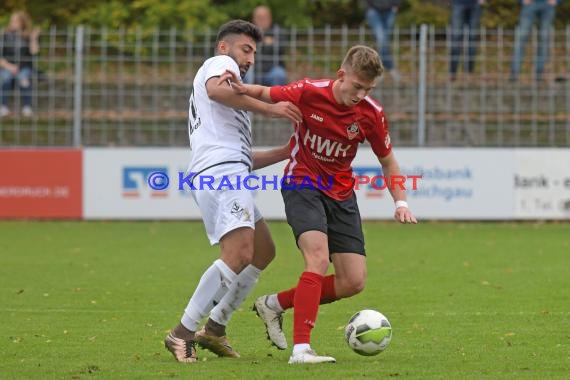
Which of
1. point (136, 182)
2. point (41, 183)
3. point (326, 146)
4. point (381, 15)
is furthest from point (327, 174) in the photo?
point (381, 15)

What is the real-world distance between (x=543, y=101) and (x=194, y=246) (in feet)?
23.6

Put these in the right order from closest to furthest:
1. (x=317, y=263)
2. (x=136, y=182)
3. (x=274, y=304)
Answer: (x=317, y=263)
(x=274, y=304)
(x=136, y=182)

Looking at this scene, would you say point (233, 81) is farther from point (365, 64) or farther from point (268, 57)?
point (268, 57)

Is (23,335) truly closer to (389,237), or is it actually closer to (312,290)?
(312,290)

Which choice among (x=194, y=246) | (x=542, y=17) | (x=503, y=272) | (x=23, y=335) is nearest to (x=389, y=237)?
(x=194, y=246)

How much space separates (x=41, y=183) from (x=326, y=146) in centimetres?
1212

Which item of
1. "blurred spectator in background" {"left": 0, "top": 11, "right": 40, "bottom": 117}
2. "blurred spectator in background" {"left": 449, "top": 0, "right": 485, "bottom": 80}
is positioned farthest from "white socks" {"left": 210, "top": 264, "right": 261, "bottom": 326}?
"blurred spectator in background" {"left": 0, "top": 11, "right": 40, "bottom": 117}

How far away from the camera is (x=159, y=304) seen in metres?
10.8

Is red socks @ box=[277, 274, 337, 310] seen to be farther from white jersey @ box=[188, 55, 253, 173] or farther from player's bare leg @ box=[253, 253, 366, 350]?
white jersey @ box=[188, 55, 253, 173]

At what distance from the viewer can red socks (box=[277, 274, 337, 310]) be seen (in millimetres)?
8172

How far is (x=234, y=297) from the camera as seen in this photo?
8.16 metres

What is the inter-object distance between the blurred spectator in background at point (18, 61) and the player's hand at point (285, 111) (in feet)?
43.6

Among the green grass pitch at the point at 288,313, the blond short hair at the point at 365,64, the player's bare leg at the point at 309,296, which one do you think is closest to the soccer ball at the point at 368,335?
the green grass pitch at the point at 288,313

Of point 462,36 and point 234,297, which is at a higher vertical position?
point 462,36
